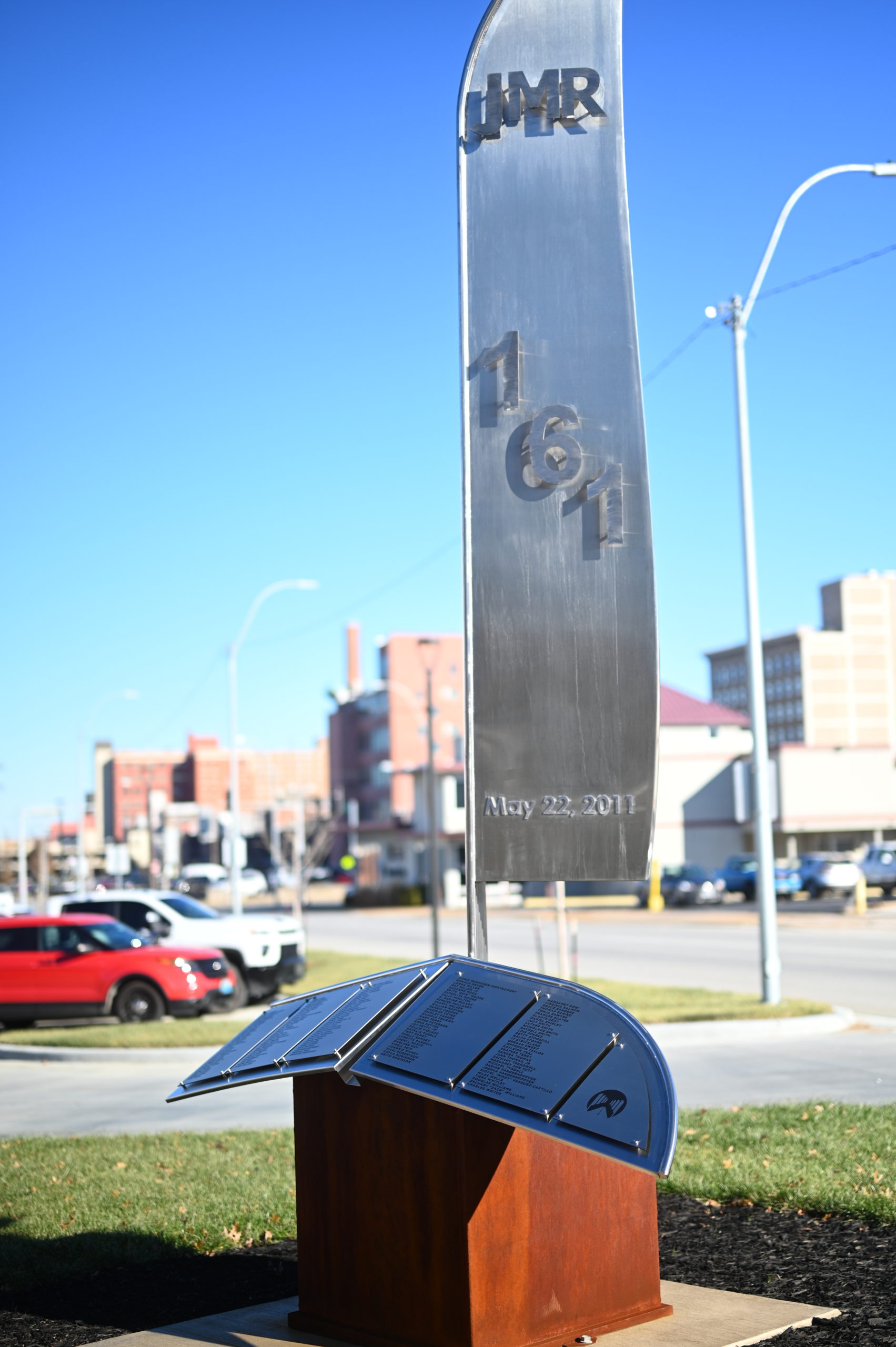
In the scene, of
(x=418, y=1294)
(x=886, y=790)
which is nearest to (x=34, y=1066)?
(x=418, y=1294)

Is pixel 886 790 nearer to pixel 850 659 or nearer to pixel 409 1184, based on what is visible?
pixel 409 1184

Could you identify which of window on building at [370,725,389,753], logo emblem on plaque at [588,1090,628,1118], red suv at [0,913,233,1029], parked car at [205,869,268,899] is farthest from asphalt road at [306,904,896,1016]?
window on building at [370,725,389,753]

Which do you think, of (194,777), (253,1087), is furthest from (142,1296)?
(194,777)

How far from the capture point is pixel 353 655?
132625 millimetres

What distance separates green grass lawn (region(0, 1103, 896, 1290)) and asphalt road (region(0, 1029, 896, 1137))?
1.22 meters

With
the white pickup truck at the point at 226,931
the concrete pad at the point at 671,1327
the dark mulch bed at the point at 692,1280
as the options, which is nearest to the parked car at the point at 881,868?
the white pickup truck at the point at 226,931

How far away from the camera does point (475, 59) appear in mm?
6777

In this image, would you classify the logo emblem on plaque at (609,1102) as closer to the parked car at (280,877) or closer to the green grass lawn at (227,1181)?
the green grass lawn at (227,1181)

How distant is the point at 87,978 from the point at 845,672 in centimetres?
17271

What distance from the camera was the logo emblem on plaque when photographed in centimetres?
440

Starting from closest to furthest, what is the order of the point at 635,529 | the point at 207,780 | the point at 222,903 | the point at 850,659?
the point at 635,529 → the point at 222,903 → the point at 207,780 → the point at 850,659

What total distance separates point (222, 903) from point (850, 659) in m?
123

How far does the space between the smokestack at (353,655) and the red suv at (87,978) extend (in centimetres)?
10988

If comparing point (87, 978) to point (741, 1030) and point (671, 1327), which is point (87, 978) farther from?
point (671, 1327)
